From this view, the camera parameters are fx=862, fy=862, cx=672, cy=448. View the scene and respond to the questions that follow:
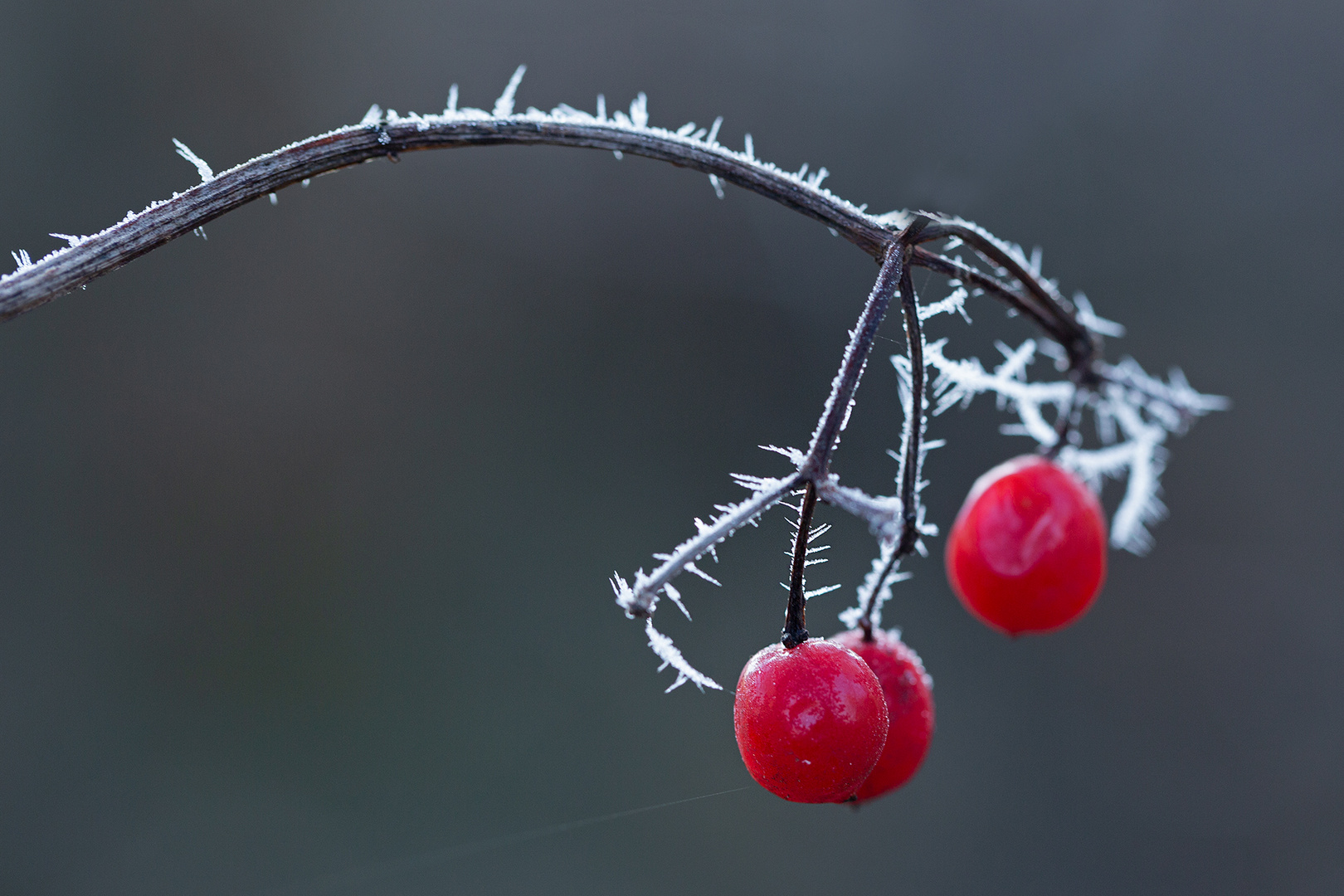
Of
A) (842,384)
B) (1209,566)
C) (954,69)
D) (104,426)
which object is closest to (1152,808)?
(1209,566)

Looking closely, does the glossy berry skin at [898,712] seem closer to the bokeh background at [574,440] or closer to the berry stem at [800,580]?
the berry stem at [800,580]

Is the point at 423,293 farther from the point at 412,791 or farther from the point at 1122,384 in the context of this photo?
the point at 1122,384

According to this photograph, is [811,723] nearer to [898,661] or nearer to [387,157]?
[898,661]

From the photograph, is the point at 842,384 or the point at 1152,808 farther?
the point at 1152,808

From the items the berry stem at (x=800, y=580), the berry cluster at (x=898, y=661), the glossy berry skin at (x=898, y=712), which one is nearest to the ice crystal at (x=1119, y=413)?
the berry cluster at (x=898, y=661)

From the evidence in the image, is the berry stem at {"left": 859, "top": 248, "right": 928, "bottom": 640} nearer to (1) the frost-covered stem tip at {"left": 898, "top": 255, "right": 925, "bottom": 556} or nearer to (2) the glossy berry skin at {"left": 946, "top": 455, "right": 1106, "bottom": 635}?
(1) the frost-covered stem tip at {"left": 898, "top": 255, "right": 925, "bottom": 556}

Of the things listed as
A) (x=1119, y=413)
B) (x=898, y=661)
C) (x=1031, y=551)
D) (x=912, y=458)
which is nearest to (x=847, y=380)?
(x=912, y=458)

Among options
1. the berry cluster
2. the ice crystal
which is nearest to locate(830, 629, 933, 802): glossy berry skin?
the berry cluster
